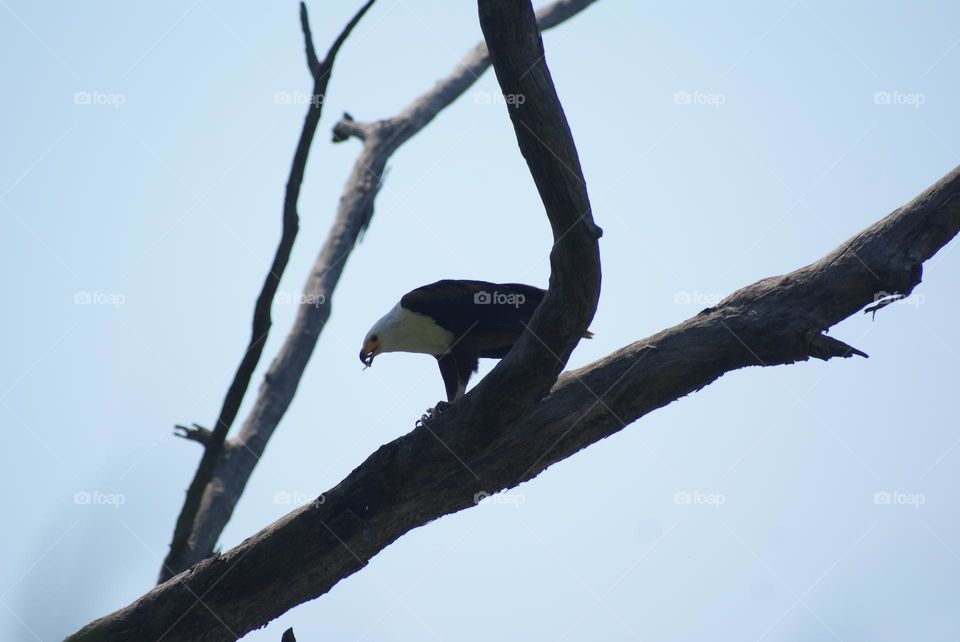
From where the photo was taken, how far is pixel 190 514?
4.25 metres

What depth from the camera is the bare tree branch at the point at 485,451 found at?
3863 mm

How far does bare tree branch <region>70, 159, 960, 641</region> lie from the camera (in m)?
3.86

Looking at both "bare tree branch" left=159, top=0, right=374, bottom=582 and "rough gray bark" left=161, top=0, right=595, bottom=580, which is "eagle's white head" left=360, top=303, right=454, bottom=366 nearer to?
"rough gray bark" left=161, top=0, right=595, bottom=580

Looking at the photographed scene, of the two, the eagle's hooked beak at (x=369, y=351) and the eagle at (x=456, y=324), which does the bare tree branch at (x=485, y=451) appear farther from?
the eagle's hooked beak at (x=369, y=351)

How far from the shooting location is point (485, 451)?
12.9ft

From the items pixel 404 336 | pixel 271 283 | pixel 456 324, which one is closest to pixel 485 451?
pixel 271 283

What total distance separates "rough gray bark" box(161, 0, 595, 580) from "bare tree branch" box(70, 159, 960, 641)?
4.82 ft

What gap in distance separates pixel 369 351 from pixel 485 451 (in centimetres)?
278

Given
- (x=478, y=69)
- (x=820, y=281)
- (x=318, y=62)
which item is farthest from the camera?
(x=478, y=69)

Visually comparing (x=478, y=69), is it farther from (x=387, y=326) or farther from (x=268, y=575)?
(x=268, y=575)

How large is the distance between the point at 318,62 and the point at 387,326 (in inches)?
99.6

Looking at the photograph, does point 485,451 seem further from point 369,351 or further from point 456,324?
point 369,351

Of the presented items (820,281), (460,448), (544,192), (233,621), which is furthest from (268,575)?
(820,281)

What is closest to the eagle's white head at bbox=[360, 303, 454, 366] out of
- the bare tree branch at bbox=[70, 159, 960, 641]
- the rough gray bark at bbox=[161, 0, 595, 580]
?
the rough gray bark at bbox=[161, 0, 595, 580]
